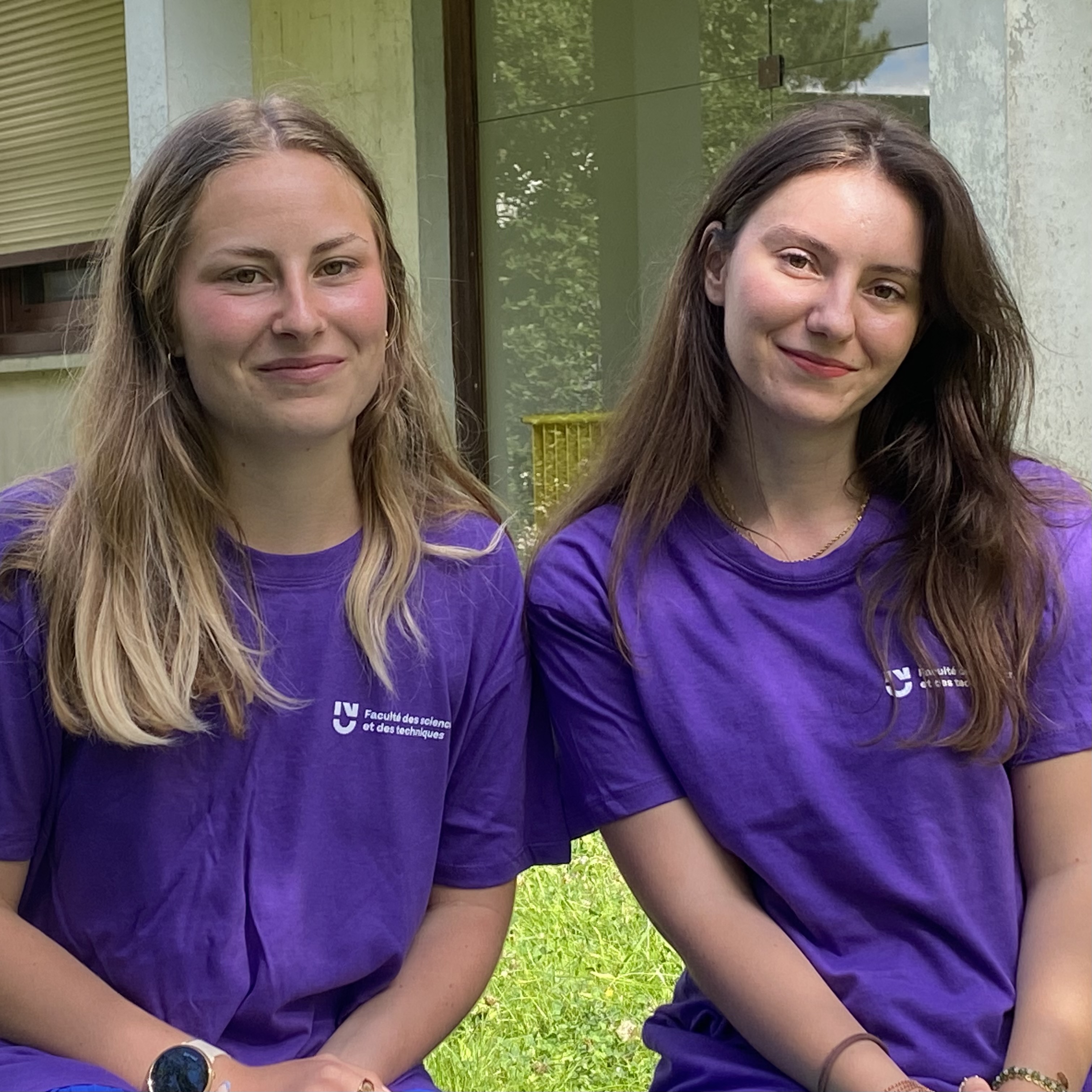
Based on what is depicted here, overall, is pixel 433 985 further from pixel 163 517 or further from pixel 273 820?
pixel 163 517

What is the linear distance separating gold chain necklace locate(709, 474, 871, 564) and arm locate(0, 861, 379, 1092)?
0.90 m

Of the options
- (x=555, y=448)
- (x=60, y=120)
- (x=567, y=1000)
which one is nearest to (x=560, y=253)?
(x=555, y=448)

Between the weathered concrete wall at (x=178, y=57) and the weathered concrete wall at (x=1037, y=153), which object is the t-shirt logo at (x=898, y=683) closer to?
the weathered concrete wall at (x=1037, y=153)

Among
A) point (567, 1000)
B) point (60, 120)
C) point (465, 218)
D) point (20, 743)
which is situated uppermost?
point (60, 120)

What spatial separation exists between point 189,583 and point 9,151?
310 inches

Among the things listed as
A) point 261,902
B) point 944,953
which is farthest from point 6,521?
point 944,953

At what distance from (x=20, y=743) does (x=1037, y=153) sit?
3777 millimetres

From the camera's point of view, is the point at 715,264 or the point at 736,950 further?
the point at 715,264

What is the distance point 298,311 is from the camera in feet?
7.04

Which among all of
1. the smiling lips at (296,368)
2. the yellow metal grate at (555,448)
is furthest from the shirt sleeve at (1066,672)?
the yellow metal grate at (555,448)

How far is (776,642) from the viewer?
224 cm

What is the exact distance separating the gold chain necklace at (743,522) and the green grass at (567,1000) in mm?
1463

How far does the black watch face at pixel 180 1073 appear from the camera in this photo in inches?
77.7

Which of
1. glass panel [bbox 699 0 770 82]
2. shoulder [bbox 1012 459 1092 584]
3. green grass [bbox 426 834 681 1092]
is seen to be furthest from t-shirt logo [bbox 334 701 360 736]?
glass panel [bbox 699 0 770 82]
